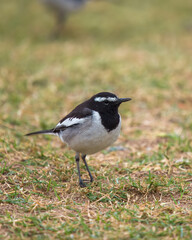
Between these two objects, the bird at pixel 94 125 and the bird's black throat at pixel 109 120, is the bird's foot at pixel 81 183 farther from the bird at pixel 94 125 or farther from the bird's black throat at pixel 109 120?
the bird's black throat at pixel 109 120

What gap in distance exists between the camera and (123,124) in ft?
22.4

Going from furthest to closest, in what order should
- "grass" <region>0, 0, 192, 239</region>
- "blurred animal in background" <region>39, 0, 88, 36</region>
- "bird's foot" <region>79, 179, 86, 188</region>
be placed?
"blurred animal in background" <region>39, 0, 88, 36</region> < "bird's foot" <region>79, 179, 86, 188</region> < "grass" <region>0, 0, 192, 239</region>

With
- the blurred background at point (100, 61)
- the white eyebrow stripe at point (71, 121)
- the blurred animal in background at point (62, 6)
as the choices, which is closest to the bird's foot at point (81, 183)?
the white eyebrow stripe at point (71, 121)

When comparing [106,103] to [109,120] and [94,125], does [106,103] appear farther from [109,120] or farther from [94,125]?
[94,125]

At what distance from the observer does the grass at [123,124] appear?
11.4ft

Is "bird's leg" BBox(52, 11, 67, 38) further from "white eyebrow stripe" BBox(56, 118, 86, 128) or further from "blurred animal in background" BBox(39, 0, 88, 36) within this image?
"white eyebrow stripe" BBox(56, 118, 86, 128)

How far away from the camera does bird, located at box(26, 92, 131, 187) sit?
4223mm

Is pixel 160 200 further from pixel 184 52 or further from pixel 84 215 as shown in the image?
pixel 184 52

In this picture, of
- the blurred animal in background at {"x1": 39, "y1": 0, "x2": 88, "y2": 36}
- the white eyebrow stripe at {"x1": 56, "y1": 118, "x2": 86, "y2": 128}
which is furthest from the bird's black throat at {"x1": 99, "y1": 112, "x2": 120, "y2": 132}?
the blurred animal in background at {"x1": 39, "y1": 0, "x2": 88, "y2": 36}

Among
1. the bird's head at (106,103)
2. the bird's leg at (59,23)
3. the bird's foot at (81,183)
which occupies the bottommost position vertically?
the bird's foot at (81,183)

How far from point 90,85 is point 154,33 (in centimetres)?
625

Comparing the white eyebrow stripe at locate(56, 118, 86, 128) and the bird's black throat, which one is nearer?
the bird's black throat

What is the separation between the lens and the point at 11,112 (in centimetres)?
698

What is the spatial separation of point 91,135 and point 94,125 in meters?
0.12
